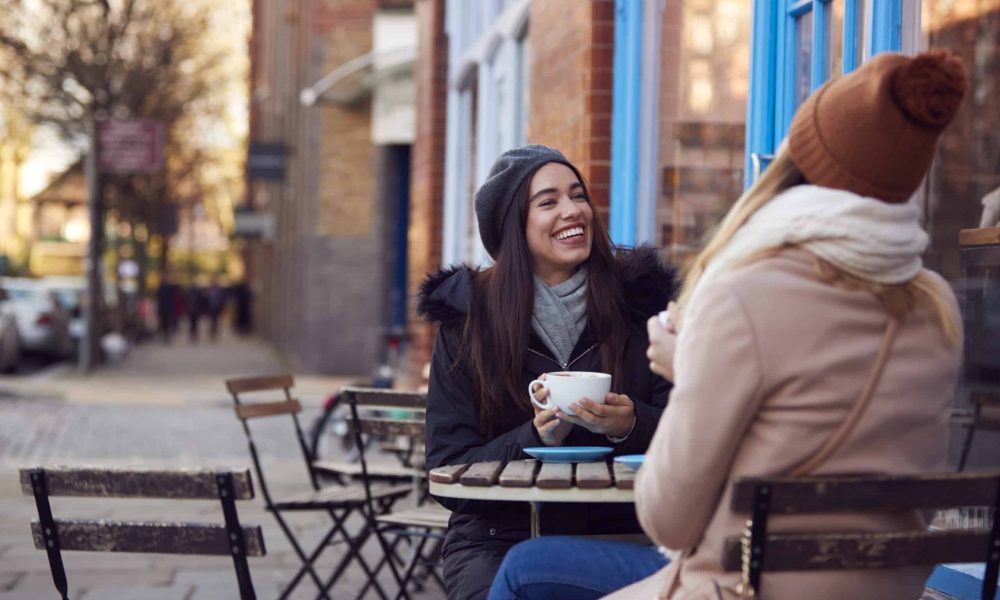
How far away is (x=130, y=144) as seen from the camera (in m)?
22.1

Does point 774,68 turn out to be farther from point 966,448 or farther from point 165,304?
point 165,304

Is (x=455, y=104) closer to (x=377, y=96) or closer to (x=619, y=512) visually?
(x=619, y=512)

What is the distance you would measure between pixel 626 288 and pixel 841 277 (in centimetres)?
158

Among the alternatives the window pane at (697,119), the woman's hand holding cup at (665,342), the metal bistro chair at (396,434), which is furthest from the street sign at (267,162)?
the woman's hand holding cup at (665,342)

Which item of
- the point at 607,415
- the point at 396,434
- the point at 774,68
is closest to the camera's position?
the point at 607,415

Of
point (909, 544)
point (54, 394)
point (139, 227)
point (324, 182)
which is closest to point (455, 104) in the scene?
point (909, 544)

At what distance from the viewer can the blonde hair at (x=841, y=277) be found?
2451mm

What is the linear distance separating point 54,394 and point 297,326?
8.16 meters

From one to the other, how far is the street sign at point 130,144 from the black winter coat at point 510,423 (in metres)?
18.9

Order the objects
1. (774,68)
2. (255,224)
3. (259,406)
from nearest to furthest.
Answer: (774,68), (259,406), (255,224)

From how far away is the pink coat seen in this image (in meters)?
2.40

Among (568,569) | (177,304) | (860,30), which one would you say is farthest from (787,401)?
(177,304)

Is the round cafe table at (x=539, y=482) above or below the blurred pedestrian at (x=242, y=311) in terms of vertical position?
above

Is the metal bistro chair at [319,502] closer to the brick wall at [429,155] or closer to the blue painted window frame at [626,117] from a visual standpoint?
the blue painted window frame at [626,117]
